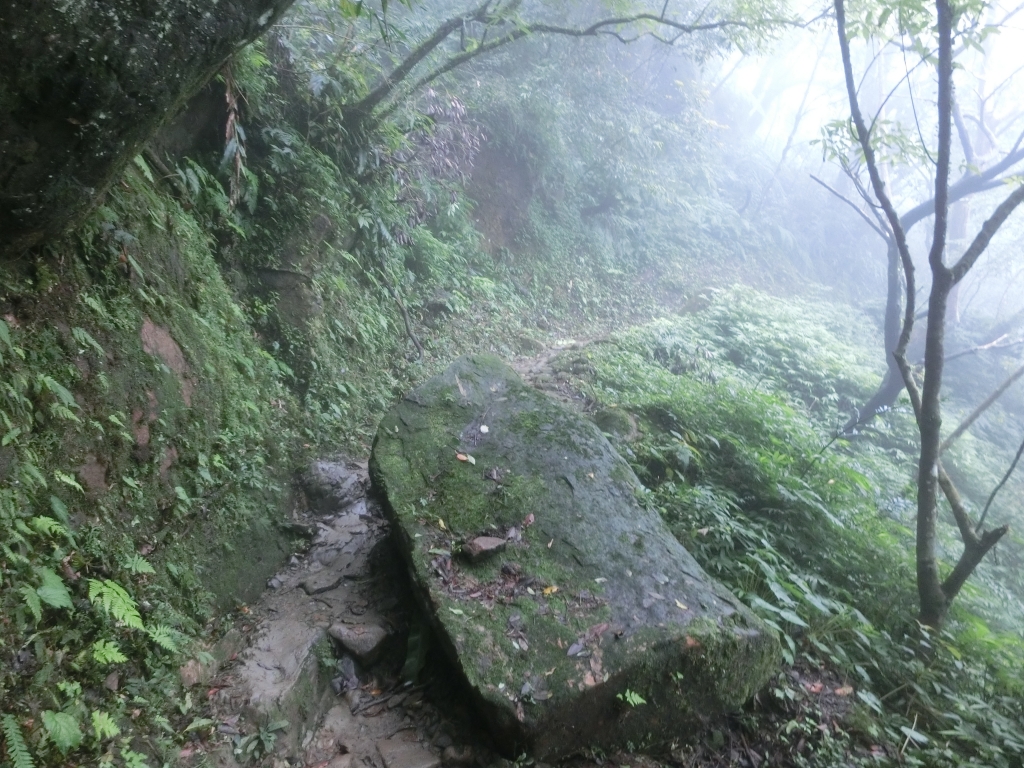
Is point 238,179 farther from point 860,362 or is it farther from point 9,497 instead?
point 860,362

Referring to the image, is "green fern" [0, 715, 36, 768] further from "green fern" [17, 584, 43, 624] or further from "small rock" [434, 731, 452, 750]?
"small rock" [434, 731, 452, 750]

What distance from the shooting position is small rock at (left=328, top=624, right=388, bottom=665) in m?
3.70

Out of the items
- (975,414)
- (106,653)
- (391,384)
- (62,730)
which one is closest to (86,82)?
(106,653)

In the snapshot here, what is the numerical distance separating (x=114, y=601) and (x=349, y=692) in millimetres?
1468

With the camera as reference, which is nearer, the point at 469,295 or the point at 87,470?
the point at 87,470

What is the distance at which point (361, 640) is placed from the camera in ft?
12.3

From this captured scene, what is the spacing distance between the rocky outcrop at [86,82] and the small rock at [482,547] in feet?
9.27

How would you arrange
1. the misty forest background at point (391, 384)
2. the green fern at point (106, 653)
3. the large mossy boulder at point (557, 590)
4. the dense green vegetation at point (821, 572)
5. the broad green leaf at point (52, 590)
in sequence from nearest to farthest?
the broad green leaf at point (52, 590) < the green fern at point (106, 653) < the misty forest background at point (391, 384) < the large mossy boulder at point (557, 590) < the dense green vegetation at point (821, 572)

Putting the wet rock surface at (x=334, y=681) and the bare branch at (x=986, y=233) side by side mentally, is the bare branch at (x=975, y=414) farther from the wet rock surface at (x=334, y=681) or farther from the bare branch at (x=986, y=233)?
the wet rock surface at (x=334, y=681)

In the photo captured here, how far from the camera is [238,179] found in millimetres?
5301

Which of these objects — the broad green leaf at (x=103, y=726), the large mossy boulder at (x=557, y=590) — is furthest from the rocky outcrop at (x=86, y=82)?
the large mossy boulder at (x=557, y=590)

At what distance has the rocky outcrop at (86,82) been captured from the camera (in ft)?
7.39

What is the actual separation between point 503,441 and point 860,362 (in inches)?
534

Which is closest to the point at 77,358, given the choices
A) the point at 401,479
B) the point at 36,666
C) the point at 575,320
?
the point at 36,666
